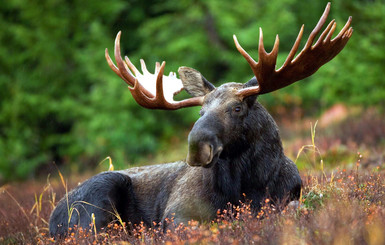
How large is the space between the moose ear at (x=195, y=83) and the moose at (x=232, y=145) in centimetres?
1

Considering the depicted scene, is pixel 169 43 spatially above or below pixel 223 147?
above

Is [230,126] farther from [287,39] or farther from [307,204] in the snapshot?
[287,39]

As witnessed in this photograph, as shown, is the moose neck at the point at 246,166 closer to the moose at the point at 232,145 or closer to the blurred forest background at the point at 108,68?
the moose at the point at 232,145

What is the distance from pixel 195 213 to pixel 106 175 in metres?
1.42

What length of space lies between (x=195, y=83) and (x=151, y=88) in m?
0.62

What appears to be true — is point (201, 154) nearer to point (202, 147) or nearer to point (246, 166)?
point (202, 147)

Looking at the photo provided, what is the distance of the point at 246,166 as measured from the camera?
15.2 ft

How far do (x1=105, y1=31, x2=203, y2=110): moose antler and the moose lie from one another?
0.01m

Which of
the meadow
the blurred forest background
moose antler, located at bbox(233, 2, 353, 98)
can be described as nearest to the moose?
moose antler, located at bbox(233, 2, 353, 98)

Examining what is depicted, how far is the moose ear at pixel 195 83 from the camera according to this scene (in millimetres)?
5145

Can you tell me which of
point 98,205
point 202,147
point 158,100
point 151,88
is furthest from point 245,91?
point 98,205

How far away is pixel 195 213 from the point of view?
4.75 meters

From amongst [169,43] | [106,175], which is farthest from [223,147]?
[169,43]

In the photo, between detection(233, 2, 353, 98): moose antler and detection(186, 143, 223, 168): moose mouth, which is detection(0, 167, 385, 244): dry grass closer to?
detection(186, 143, 223, 168): moose mouth
